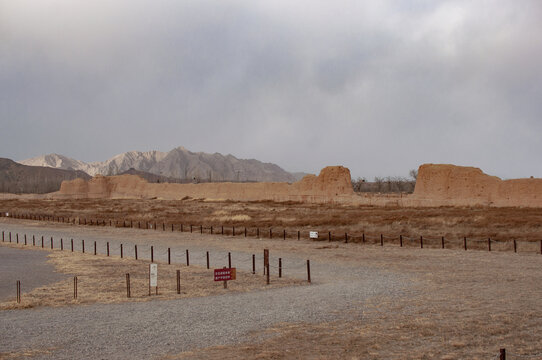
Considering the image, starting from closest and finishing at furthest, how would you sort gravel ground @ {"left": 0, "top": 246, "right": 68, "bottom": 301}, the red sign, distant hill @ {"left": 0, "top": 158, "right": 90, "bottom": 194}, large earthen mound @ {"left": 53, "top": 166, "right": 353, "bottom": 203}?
the red sign → gravel ground @ {"left": 0, "top": 246, "right": 68, "bottom": 301} → large earthen mound @ {"left": 53, "top": 166, "right": 353, "bottom": 203} → distant hill @ {"left": 0, "top": 158, "right": 90, "bottom": 194}

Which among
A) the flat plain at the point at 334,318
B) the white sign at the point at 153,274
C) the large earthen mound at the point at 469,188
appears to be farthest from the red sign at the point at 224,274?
the large earthen mound at the point at 469,188

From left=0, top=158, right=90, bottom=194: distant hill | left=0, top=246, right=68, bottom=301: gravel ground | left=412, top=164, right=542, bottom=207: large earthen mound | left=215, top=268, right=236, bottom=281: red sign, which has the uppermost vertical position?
left=0, top=158, right=90, bottom=194: distant hill

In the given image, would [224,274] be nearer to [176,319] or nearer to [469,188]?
[176,319]

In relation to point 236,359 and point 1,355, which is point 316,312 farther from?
point 1,355

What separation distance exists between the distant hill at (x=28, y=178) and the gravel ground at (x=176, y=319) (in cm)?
15037

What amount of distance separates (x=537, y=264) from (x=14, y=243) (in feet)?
84.3

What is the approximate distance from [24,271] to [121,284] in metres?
5.22

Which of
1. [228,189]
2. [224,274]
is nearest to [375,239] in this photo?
[224,274]

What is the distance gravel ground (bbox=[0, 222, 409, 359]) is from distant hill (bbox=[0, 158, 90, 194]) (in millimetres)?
150372

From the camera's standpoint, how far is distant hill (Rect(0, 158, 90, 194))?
152637mm

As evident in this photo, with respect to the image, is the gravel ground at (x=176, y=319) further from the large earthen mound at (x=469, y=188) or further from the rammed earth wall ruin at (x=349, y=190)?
the rammed earth wall ruin at (x=349, y=190)

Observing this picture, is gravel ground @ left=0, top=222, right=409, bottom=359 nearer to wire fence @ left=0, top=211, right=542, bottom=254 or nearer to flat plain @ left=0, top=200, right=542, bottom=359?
flat plain @ left=0, top=200, right=542, bottom=359

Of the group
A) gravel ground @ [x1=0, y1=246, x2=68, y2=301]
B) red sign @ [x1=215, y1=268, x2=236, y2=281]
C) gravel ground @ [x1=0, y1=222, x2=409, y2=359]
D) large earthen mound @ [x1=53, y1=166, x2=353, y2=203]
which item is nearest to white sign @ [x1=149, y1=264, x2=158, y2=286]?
gravel ground @ [x1=0, y1=222, x2=409, y2=359]

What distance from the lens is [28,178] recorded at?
17250cm
